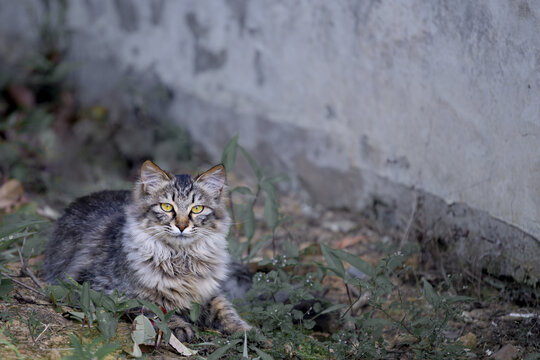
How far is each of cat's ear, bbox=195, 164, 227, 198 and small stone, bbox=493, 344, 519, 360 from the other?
188cm

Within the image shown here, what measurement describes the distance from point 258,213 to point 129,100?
8.19 ft

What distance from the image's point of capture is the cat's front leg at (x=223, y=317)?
3.49m

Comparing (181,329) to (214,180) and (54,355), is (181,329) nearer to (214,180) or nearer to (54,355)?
(54,355)

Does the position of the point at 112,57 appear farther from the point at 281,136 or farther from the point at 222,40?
the point at 281,136

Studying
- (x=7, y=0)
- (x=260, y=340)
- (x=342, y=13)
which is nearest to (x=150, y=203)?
(x=260, y=340)

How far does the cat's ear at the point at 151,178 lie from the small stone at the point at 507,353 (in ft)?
7.06

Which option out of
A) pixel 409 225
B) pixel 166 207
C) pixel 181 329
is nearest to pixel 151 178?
pixel 166 207

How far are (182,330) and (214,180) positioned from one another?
0.95 m

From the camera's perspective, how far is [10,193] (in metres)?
5.41

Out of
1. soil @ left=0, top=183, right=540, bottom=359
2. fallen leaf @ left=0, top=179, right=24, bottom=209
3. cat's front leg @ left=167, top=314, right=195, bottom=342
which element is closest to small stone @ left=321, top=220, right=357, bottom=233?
soil @ left=0, top=183, right=540, bottom=359

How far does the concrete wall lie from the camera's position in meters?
3.81

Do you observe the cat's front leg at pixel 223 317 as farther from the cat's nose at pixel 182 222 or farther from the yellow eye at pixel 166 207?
the yellow eye at pixel 166 207

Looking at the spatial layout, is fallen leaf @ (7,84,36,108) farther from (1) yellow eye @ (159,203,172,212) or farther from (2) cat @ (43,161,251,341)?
(1) yellow eye @ (159,203,172,212)

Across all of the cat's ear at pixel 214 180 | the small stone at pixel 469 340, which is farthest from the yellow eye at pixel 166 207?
the small stone at pixel 469 340
